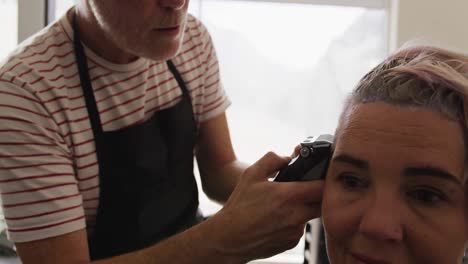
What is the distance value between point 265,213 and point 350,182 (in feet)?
0.54

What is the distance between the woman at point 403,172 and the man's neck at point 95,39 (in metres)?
0.64

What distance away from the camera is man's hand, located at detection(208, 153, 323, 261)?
1.07 metres

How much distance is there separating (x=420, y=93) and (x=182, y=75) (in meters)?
0.79

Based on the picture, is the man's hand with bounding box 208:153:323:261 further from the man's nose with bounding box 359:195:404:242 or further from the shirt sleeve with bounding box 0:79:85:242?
the shirt sleeve with bounding box 0:79:85:242

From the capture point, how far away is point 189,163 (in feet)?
5.27

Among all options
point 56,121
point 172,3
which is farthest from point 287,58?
point 56,121

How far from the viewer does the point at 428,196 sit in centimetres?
94

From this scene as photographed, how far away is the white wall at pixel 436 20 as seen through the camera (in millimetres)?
2068

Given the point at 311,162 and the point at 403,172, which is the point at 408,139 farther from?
the point at 311,162

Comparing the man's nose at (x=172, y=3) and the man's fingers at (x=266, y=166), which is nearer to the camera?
the man's fingers at (x=266, y=166)

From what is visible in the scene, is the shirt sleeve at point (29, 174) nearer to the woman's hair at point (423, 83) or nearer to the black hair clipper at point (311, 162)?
the black hair clipper at point (311, 162)

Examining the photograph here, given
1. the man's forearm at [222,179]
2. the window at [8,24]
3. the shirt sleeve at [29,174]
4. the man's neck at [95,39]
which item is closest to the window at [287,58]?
the window at [8,24]

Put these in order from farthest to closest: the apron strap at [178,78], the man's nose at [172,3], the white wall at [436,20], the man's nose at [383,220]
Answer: the white wall at [436,20] < the apron strap at [178,78] < the man's nose at [172,3] < the man's nose at [383,220]

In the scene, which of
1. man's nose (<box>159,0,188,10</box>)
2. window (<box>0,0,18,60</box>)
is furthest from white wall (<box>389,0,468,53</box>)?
window (<box>0,0,18,60</box>)
